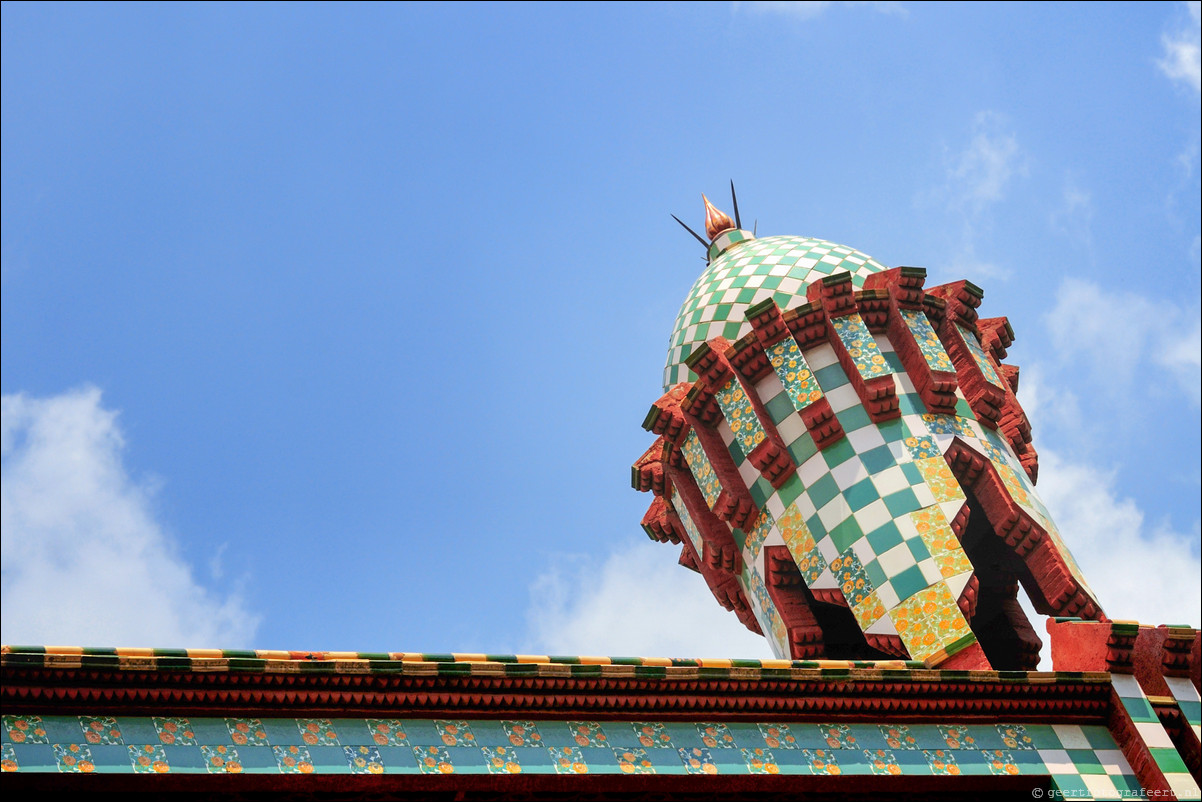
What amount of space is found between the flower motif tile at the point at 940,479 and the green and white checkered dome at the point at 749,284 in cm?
295

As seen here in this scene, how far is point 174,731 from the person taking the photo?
22.8 feet

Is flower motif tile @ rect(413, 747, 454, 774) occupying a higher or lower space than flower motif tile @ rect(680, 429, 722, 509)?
lower

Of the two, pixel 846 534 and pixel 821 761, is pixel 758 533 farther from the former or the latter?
pixel 821 761

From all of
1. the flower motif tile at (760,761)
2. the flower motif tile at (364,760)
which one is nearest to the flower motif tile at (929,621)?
the flower motif tile at (760,761)

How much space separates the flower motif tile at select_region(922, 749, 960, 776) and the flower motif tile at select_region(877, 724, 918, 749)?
3.8 inches

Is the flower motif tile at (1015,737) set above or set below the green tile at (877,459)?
below

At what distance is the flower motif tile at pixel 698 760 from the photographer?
771 centimetres

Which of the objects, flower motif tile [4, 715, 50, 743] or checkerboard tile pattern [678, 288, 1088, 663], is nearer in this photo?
flower motif tile [4, 715, 50, 743]

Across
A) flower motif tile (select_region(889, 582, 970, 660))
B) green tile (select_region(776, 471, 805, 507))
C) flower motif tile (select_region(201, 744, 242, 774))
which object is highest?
green tile (select_region(776, 471, 805, 507))

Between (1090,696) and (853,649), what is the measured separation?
4.08 m

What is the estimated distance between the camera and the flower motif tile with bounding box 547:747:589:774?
7.49 metres

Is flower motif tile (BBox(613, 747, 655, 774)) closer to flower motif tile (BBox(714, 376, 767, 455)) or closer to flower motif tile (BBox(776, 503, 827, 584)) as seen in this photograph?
flower motif tile (BBox(776, 503, 827, 584))

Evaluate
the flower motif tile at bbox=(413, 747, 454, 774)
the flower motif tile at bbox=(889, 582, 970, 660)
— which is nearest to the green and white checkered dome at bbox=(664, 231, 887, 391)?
the flower motif tile at bbox=(889, 582, 970, 660)

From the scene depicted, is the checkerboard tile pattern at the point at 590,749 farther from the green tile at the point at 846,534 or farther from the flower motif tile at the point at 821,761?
the green tile at the point at 846,534
